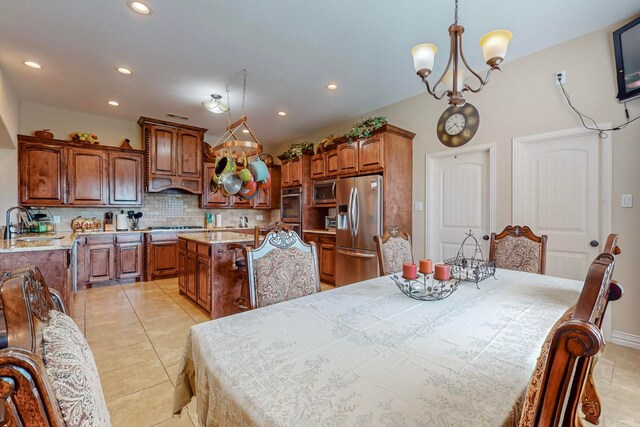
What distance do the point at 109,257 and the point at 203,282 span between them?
7.87ft

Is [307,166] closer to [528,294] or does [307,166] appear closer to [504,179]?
[504,179]

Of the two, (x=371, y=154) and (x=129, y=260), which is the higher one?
(x=371, y=154)

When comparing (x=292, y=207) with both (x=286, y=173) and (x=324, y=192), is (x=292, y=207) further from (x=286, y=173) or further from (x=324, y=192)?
(x=324, y=192)

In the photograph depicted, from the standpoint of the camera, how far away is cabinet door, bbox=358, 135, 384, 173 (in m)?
3.71

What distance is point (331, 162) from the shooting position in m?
4.56

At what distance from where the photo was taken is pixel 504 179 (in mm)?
3113

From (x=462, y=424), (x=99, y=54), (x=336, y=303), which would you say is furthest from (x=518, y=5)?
(x=99, y=54)

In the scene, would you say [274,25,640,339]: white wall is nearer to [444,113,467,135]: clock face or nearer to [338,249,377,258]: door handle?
[444,113,467,135]: clock face

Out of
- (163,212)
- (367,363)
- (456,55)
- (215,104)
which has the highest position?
(215,104)

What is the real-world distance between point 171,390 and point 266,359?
1.47m

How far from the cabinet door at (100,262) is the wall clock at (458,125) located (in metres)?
5.20

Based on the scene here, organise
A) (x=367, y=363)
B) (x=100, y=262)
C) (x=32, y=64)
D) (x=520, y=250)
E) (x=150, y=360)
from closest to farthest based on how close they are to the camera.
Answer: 1. (x=367, y=363)
2. (x=150, y=360)
3. (x=520, y=250)
4. (x=32, y=64)
5. (x=100, y=262)

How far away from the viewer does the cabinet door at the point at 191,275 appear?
11.1 ft

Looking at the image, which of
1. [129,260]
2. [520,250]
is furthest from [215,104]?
[520,250]
